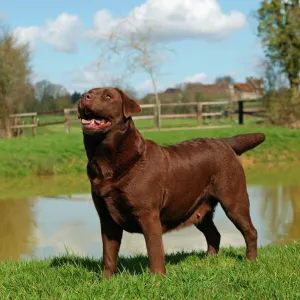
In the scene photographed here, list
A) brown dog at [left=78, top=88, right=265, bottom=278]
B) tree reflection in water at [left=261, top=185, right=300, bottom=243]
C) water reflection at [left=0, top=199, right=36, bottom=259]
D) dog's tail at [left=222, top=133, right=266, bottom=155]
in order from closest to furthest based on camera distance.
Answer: brown dog at [left=78, top=88, right=265, bottom=278] < dog's tail at [left=222, top=133, right=266, bottom=155] < water reflection at [left=0, top=199, right=36, bottom=259] < tree reflection in water at [left=261, top=185, right=300, bottom=243]

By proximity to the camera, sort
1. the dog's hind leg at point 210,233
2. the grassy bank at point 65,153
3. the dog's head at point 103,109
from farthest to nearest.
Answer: the grassy bank at point 65,153, the dog's hind leg at point 210,233, the dog's head at point 103,109

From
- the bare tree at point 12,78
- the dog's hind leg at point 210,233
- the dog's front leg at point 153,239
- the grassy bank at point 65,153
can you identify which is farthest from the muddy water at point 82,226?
the bare tree at point 12,78

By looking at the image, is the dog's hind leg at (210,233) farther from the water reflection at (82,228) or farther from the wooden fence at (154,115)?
the wooden fence at (154,115)

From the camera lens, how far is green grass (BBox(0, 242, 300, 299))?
156 inches

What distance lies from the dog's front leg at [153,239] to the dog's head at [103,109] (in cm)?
78

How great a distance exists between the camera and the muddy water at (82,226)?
7.02m

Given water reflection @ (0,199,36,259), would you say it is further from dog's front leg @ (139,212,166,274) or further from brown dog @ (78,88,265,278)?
dog's front leg @ (139,212,166,274)

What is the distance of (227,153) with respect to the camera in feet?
17.5

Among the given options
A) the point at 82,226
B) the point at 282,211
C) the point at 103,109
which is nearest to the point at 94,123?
the point at 103,109

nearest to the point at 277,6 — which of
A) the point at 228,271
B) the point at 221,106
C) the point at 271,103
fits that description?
the point at 271,103

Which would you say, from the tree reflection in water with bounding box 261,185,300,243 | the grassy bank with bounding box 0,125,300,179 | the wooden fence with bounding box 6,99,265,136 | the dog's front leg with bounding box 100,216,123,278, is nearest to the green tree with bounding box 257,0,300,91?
the wooden fence with bounding box 6,99,265,136

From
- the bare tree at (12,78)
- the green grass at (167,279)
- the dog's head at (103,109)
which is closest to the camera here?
the green grass at (167,279)

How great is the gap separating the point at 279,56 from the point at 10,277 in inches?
939

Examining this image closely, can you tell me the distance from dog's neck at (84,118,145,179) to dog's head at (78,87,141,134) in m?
0.09
